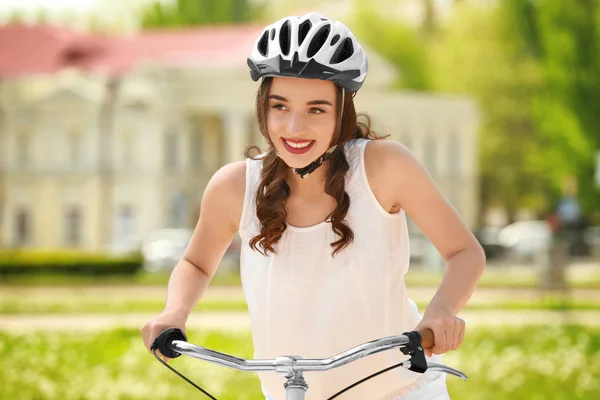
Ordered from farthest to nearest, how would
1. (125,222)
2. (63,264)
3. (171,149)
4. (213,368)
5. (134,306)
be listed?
(171,149)
(125,222)
(63,264)
(134,306)
(213,368)

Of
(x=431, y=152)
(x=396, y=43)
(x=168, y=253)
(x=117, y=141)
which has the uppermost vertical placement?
(x=396, y=43)

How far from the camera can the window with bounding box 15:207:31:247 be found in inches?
2117

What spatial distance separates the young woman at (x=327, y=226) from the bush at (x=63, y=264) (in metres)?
28.7

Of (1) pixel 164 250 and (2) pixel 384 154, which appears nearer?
(2) pixel 384 154

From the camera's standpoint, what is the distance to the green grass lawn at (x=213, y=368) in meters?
9.25

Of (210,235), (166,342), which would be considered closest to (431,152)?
(210,235)

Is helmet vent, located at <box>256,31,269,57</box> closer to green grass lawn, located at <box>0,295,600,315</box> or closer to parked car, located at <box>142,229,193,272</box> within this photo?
green grass lawn, located at <box>0,295,600,315</box>

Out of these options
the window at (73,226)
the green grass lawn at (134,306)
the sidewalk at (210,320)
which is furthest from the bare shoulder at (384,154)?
the window at (73,226)

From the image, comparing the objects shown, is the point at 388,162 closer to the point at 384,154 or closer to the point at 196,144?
the point at 384,154

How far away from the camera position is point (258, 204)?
3084mm

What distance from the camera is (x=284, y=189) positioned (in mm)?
3102

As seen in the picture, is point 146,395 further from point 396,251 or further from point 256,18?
point 256,18

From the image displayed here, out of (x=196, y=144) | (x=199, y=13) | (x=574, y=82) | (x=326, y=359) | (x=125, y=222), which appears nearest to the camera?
(x=326, y=359)

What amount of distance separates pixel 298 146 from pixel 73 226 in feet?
168
